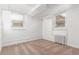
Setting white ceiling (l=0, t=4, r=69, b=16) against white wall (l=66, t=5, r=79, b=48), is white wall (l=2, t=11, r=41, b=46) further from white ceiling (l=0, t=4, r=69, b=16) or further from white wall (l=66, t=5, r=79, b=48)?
white wall (l=66, t=5, r=79, b=48)

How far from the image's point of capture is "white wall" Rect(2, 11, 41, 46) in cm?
208

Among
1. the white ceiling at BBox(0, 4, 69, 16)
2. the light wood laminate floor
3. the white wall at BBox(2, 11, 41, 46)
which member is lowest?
the light wood laminate floor

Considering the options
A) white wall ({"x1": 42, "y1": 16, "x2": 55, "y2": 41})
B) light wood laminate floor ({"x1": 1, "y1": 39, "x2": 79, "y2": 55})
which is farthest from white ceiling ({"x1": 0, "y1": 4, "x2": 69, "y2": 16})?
light wood laminate floor ({"x1": 1, "y1": 39, "x2": 79, "y2": 55})

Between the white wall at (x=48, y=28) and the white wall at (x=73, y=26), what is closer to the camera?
the white wall at (x=73, y=26)

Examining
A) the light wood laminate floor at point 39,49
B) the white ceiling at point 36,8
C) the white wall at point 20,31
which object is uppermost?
the white ceiling at point 36,8

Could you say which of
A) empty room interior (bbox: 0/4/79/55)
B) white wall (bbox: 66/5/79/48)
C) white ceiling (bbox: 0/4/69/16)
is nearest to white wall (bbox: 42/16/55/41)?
empty room interior (bbox: 0/4/79/55)

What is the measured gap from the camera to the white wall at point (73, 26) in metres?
2.07

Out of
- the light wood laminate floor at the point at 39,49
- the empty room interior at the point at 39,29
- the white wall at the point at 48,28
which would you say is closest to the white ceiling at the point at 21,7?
the empty room interior at the point at 39,29

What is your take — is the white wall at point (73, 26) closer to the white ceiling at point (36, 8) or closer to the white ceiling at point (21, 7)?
the white ceiling at point (36, 8)

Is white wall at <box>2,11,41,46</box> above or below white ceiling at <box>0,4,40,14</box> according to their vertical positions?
below

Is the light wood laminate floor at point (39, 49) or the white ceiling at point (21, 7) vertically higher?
the white ceiling at point (21, 7)

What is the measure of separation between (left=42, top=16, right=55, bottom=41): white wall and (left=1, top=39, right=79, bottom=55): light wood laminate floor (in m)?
0.09

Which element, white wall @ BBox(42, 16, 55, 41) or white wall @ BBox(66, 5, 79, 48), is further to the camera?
white wall @ BBox(42, 16, 55, 41)

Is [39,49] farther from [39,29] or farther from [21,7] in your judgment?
[21,7]
